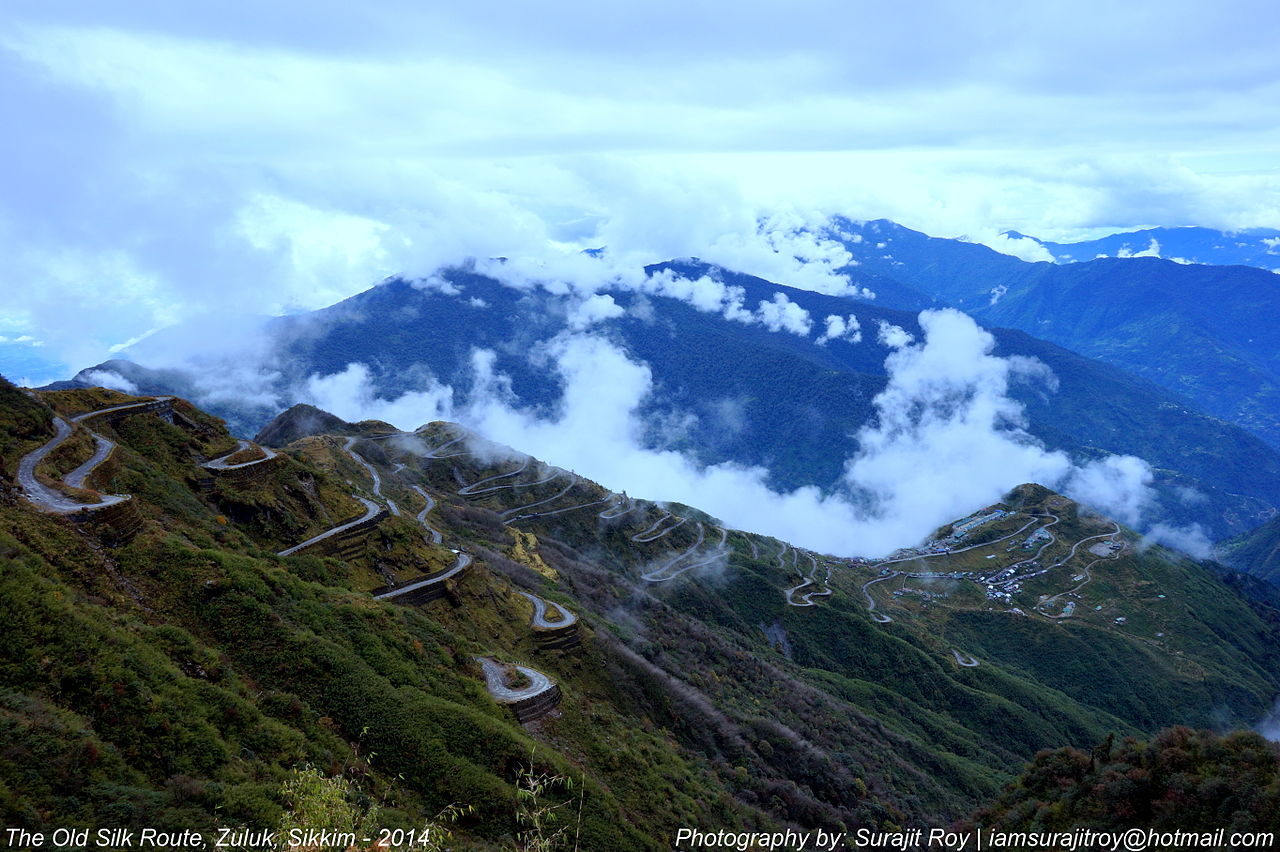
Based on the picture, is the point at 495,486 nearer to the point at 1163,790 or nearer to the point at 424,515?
the point at 424,515

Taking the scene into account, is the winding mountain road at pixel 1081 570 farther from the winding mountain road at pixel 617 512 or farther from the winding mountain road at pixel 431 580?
the winding mountain road at pixel 431 580

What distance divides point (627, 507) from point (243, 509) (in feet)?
294

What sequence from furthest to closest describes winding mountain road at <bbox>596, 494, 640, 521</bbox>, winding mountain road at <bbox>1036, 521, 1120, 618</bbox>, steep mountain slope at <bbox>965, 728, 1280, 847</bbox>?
1. winding mountain road at <bbox>1036, 521, 1120, 618</bbox>
2. winding mountain road at <bbox>596, 494, 640, 521</bbox>
3. steep mountain slope at <bbox>965, 728, 1280, 847</bbox>

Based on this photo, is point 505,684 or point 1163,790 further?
point 505,684

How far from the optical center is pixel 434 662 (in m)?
33.4

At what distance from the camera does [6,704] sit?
15.7 m

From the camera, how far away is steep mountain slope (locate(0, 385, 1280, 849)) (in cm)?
1819

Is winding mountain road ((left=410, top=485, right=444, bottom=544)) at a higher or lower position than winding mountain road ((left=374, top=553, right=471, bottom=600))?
lower

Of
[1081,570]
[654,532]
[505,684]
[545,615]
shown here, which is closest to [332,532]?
[505,684]

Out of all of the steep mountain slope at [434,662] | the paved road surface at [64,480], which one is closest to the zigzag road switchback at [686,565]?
the steep mountain slope at [434,662]

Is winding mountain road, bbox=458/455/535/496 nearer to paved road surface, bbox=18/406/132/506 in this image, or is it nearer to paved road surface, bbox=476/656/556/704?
paved road surface, bbox=18/406/132/506

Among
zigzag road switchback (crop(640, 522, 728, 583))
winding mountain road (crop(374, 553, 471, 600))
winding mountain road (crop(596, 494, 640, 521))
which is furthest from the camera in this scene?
winding mountain road (crop(596, 494, 640, 521))

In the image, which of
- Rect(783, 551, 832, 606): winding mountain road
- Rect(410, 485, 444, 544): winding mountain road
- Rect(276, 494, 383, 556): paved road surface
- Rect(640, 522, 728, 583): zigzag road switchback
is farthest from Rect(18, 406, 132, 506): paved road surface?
Rect(783, 551, 832, 606): winding mountain road

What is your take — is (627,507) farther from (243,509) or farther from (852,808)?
(243,509)
